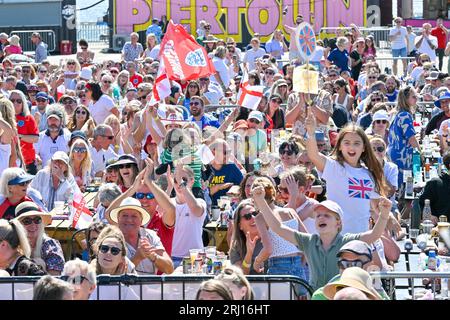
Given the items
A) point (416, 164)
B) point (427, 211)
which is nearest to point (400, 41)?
point (416, 164)

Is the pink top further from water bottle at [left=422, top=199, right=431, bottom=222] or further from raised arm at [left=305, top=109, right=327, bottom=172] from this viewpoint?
raised arm at [left=305, top=109, right=327, bottom=172]

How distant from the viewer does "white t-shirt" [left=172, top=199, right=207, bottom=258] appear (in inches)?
398

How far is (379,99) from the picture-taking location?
16.6 meters

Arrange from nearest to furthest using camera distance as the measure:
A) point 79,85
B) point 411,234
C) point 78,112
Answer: point 411,234 → point 78,112 → point 79,85

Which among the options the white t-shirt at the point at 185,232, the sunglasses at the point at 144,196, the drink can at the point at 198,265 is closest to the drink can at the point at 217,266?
the drink can at the point at 198,265

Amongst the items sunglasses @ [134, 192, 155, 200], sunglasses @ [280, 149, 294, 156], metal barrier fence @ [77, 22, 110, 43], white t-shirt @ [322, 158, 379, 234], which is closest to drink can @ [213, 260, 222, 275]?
white t-shirt @ [322, 158, 379, 234]

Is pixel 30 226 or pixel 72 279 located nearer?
pixel 72 279

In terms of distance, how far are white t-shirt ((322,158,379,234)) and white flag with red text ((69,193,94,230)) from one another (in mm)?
2318

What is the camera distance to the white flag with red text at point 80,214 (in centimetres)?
1075

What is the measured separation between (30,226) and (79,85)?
9.72 m

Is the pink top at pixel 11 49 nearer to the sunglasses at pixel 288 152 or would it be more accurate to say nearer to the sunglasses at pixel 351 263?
the sunglasses at pixel 288 152

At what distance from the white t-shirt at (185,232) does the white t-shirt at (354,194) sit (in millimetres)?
1200
